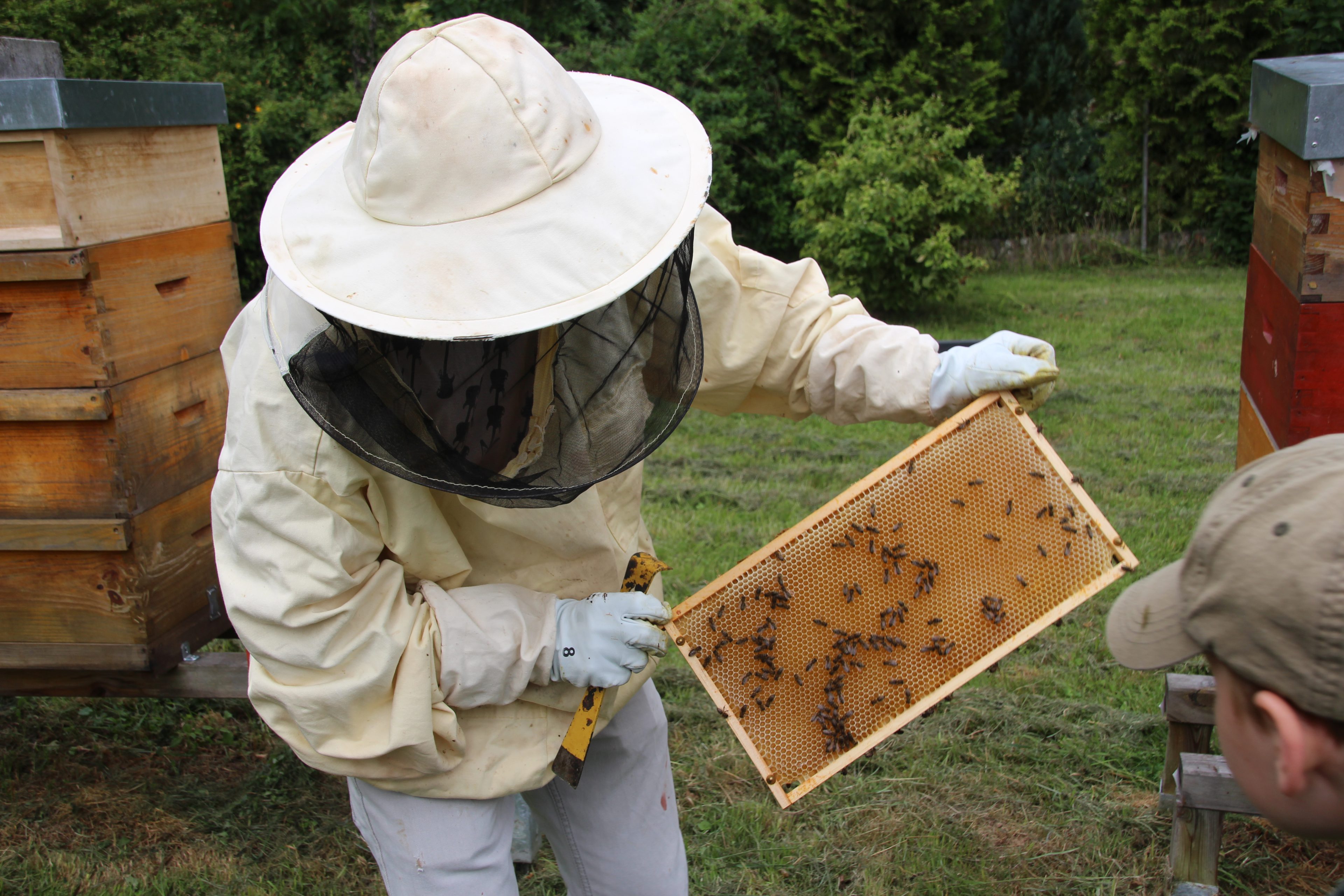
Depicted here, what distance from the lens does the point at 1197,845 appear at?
9.09ft

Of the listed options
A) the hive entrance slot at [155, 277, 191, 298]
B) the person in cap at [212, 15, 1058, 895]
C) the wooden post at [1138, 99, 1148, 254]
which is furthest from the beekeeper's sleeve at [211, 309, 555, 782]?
the wooden post at [1138, 99, 1148, 254]

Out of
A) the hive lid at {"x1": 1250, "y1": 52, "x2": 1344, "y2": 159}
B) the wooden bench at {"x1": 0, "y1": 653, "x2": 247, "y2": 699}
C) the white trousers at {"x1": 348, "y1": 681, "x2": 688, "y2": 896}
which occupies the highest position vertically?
the hive lid at {"x1": 1250, "y1": 52, "x2": 1344, "y2": 159}

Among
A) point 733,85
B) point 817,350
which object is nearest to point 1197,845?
point 817,350

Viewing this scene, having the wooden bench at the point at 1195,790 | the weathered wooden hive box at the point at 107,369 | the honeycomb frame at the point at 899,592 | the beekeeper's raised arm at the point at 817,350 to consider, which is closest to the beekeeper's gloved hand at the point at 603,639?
the honeycomb frame at the point at 899,592

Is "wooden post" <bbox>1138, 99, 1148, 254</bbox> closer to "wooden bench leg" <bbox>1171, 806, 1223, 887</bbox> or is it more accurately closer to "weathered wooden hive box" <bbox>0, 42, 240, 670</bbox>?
"wooden bench leg" <bbox>1171, 806, 1223, 887</bbox>

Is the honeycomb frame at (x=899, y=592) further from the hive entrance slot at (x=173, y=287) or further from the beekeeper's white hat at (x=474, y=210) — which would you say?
the hive entrance slot at (x=173, y=287)

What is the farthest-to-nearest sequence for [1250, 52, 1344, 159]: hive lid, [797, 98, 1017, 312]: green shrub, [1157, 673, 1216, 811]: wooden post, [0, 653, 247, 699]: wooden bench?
[797, 98, 1017, 312]: green shrub, [0, 653, 247, 699]: wooden bench, [1157, 673, 1216, 811]: wooden post, [1250, 52, 1344, 159]: hive lid

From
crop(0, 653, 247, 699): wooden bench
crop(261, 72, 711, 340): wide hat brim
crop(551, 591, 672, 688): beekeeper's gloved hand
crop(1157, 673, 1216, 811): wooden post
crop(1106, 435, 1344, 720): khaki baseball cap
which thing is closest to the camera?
crop(1106, 435, 1344, 720): khaki baseball cap

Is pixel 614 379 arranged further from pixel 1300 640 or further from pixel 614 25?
pixel 614 25

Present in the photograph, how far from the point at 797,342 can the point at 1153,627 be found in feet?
3.89

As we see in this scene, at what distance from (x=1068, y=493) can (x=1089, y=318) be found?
25.4 ft

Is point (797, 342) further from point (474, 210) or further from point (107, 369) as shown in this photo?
point (107, 369)

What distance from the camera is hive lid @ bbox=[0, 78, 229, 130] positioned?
8.60ft

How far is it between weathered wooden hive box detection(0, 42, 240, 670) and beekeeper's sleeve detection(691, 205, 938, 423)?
167 cm
